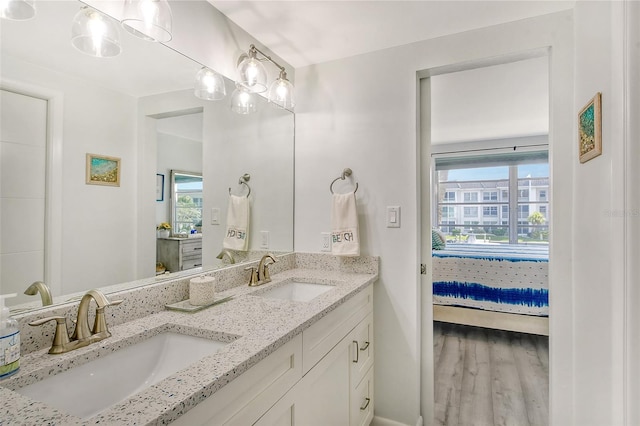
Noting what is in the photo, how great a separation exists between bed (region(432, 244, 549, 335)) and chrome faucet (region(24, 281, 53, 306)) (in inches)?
129

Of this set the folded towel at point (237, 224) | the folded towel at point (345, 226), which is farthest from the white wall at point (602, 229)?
the folded towel at point (237, 224)

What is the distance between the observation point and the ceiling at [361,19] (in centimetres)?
155

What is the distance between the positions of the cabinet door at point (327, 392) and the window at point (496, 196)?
472 cm

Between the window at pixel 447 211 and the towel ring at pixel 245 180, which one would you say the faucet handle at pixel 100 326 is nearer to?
the towel ring at pixel 245 180

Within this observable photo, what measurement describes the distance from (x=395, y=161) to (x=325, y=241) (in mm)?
666

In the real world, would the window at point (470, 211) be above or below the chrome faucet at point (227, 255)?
above

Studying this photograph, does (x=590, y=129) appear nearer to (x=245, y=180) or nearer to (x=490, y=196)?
(x=245, y=180)

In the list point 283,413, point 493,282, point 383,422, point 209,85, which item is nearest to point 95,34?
point 209,85

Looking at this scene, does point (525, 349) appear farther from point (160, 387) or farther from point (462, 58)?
point (160, 387)

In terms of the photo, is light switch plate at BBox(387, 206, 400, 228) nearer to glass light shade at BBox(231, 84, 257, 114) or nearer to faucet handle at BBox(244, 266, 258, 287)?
faucet handle at BBox(244, 266, 258, 287)

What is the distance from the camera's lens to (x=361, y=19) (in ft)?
5.44

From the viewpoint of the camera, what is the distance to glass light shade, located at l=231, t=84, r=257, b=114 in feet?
5.79

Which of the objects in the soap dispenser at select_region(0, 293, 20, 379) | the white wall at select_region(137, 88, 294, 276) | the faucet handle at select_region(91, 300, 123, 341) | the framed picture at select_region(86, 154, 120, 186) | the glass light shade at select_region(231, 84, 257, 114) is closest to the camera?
the soap dispenser at select_region(0, 293, 20, 379)

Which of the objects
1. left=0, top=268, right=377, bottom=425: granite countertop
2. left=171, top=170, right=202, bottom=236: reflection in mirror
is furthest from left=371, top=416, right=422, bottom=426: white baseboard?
left=171, top=170, right=202, bottom=236: reflection in mirror
